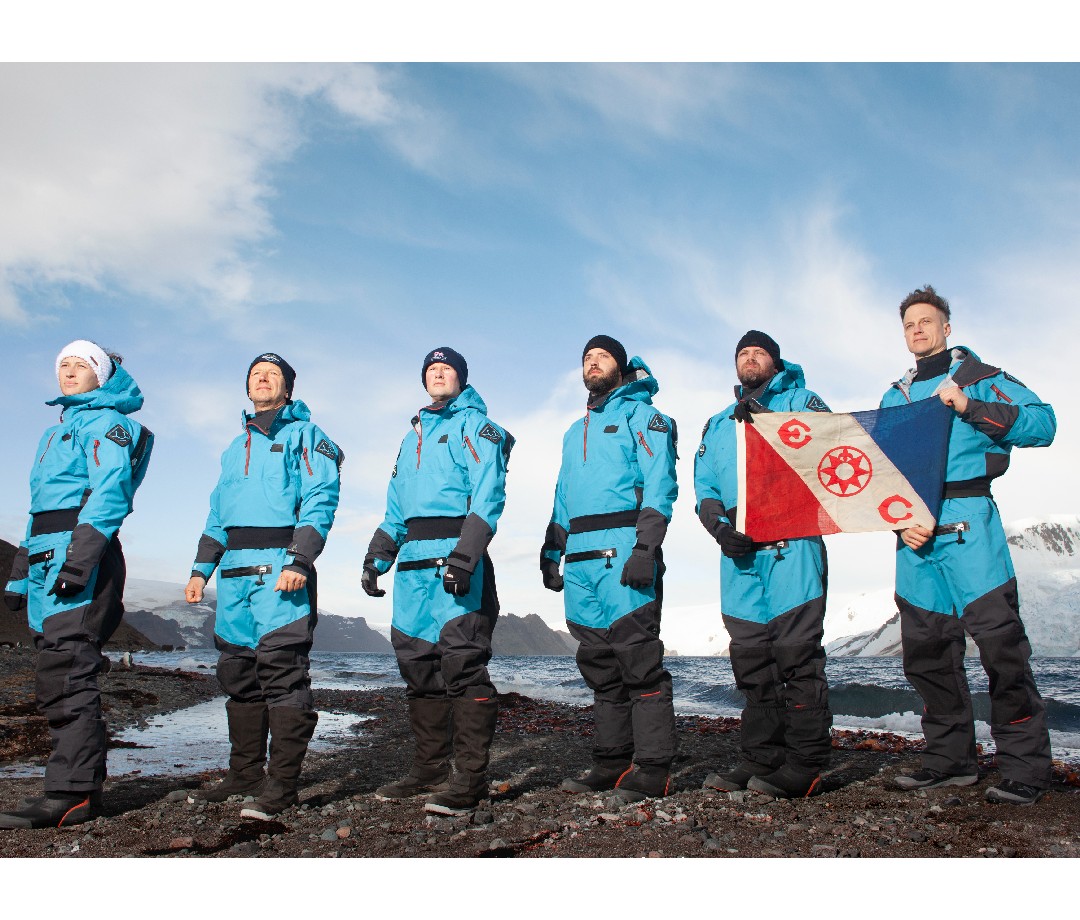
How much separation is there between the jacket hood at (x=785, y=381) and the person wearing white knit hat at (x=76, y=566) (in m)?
5.22

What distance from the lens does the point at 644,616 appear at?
543cm

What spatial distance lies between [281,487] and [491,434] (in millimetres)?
1704

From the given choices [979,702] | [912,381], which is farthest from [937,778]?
[979,702]

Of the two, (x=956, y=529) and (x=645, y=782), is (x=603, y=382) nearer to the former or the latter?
(x=956, y=529)

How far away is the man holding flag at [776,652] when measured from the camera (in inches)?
211

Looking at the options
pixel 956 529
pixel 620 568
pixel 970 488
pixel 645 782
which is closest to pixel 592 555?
pixel 620 568

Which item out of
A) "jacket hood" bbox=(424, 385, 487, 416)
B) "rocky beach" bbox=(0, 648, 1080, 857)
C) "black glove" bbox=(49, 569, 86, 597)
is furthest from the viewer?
"jacket hood" bbox=(424, 385, 487, 416)

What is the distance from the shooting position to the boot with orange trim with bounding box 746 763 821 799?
17.1 feet

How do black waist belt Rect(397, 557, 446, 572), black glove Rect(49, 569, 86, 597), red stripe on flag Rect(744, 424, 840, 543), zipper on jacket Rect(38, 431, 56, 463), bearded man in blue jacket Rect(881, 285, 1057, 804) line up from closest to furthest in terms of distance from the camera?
black glove Rect(49, 569, 86, 597) → bearded man in blue jacket Rect(881, 285, 1057, 804) → black waist belt Rect(397, 557, 446, 572) → zipper on jacket Rect(38, 431, 56, 463) → red stripe on flag Rect(744, 424, 840, 543)

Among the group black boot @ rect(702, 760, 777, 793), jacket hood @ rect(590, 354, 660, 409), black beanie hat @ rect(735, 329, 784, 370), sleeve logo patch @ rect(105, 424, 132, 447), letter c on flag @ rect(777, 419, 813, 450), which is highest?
black beanie hat @ rect(735, 329, 784, 370)

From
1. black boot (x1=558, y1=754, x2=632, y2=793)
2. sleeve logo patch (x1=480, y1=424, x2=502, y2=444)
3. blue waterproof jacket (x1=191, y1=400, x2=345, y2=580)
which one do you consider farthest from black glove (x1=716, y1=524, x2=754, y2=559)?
blue waterproof jacket (x1=191, y1=400, x2=345, y2=580)

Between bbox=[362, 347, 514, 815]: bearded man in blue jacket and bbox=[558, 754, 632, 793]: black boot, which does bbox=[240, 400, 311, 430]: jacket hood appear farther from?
bbox=[558, 754, 632, 793]: black boot

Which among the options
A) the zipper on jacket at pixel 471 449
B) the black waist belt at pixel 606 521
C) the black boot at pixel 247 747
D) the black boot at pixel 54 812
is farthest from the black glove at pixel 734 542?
the black boot at pixel 54 812

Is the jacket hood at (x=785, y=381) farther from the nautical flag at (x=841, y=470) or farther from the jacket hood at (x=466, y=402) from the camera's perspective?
the jacket hood at (x=466, y=402)
